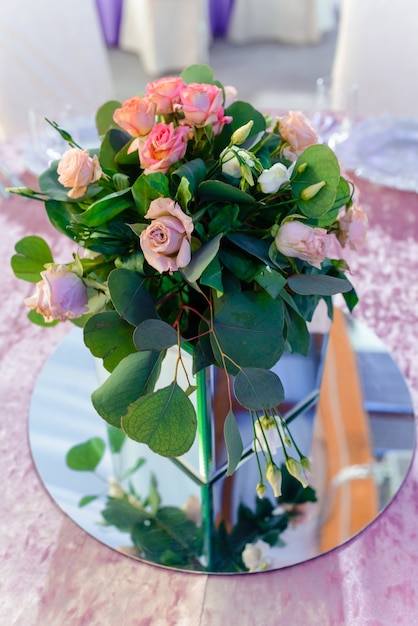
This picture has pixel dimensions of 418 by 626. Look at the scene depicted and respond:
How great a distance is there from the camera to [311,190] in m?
0.49

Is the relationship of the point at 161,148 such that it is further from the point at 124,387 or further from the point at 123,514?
the point at 123,514

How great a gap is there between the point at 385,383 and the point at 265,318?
12.3 inches

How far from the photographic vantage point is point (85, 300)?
1.70 ft

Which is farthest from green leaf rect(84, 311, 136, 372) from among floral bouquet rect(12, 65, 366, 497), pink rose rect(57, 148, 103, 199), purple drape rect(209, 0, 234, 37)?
purple drape rect(209, 0, 234, 37)

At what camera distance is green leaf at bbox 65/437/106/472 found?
2.14 ft

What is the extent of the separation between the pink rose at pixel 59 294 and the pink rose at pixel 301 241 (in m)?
0.16

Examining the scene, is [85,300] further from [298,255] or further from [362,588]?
[362,588]

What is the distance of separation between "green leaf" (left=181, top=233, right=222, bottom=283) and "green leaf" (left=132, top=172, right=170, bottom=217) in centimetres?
5

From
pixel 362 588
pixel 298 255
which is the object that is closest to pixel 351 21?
pixel 298 255

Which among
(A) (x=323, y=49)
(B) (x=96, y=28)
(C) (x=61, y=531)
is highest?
(B) (x=96, y=28)

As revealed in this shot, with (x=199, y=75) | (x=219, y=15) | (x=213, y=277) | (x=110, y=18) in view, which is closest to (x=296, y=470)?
(x=213, y=277)

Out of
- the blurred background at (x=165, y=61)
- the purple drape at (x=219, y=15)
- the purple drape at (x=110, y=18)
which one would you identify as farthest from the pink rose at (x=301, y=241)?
the purple drape at (x=219, y=15)

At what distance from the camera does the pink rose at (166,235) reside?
0.45 metres

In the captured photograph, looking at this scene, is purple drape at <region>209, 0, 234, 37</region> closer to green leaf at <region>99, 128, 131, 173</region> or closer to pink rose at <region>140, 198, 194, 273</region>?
green leaf at <region>99, 128, 131, 173</region>
